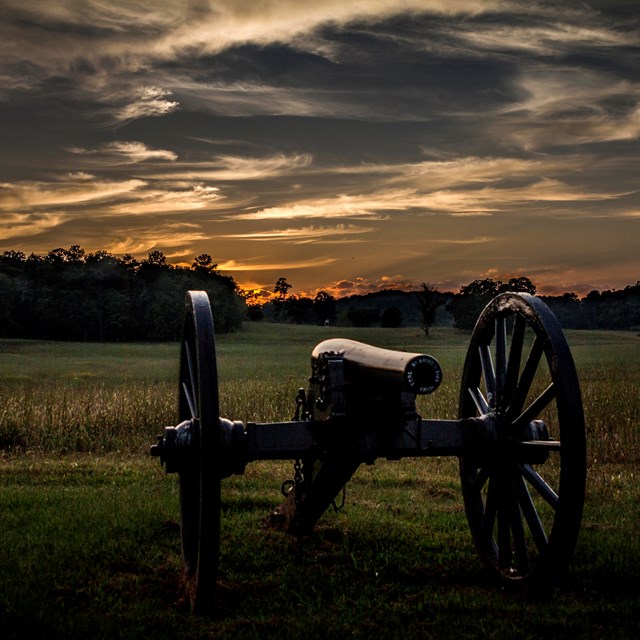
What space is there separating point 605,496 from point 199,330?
5.98 m

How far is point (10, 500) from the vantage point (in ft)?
29.3

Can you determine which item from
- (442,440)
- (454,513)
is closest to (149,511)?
(454,513)

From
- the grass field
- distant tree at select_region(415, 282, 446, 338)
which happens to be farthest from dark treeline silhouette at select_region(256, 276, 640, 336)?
the grass field

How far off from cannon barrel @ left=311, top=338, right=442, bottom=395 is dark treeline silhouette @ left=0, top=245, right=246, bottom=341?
7030cm

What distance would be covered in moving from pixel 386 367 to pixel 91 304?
247ft

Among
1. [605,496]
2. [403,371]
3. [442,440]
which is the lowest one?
[605,496]

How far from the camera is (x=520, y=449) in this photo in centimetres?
550

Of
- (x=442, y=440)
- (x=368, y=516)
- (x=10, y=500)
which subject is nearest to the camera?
(x=442, y=440)

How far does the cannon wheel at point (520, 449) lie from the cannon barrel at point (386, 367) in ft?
2.08

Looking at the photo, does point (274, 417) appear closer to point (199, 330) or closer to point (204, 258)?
point (199, 330)

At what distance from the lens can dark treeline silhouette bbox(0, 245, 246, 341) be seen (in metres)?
77.1

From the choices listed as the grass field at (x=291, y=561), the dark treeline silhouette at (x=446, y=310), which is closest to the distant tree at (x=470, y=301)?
the dark treeline silhouette at (x=446, y=310)

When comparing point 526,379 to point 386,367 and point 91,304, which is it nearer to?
point 386,367

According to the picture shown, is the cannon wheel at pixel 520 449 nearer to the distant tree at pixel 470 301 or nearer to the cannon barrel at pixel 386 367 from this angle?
the cannon barrel at pixel 386 367
